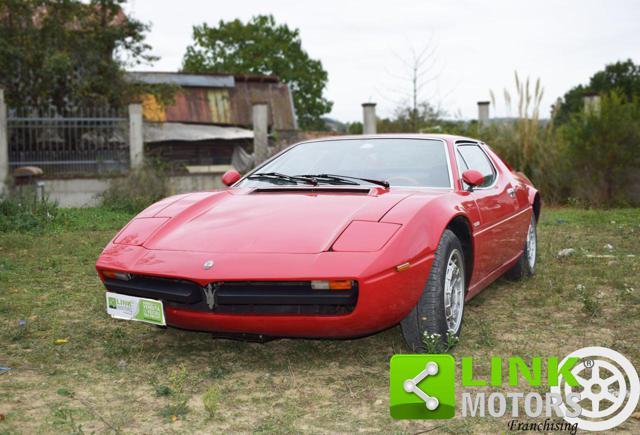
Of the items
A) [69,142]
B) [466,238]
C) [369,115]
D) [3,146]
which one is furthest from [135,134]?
[466,238]

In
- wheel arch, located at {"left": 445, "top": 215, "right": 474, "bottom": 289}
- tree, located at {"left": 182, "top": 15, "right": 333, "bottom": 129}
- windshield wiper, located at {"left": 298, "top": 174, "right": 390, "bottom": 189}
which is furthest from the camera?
tree, located at {"left": 182, "top": 15, "right": 333, "bottom": 129}

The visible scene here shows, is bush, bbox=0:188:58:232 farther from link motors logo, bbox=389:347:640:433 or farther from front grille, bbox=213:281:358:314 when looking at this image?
link motors logo, bbox=389:347:640:433

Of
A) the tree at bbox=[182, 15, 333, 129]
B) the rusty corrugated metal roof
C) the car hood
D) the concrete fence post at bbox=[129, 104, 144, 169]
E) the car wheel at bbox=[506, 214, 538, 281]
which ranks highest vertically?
the tree at bbox=[182, 15, 333, 129]

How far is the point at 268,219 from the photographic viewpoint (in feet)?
12.3

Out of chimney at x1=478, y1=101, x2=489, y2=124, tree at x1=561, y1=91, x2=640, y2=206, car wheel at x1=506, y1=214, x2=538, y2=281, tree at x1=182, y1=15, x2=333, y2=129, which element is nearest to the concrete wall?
tree at x1=561, y1=91, x2=640, y2=206

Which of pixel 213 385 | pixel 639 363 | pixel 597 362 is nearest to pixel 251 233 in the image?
pixel 213 385

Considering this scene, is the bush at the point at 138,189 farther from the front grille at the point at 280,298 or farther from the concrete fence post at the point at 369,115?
the front grille at the point at 280,298

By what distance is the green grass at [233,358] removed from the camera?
293 cm

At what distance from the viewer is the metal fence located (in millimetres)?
14305

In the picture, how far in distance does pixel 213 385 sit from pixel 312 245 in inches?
33.0

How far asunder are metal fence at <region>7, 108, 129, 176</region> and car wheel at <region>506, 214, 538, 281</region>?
10755 millimetres

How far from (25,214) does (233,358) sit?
22.1 feet

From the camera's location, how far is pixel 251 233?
3625mm

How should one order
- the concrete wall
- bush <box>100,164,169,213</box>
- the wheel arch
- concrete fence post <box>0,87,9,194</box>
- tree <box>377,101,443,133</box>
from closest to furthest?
the wheel arch < bush <box>100,164,169,213</box> < concrete fence post <box>0,87,9,194</box> < the concrete wall < tree <box>377,101,443,133</box>
